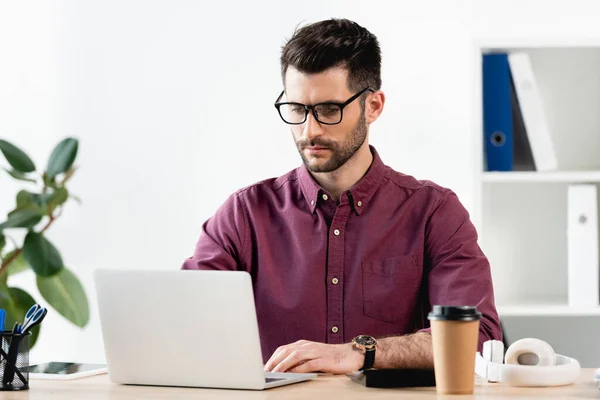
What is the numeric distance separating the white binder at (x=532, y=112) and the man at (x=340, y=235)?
2.12 feet

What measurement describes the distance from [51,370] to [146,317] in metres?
0.33

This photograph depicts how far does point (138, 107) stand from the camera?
336 cm

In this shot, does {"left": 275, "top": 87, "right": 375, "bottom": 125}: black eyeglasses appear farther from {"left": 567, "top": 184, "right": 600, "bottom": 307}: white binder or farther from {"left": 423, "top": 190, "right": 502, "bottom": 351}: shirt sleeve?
{"left": 567, "top": 184, "right": 600, "bottom": 307}: white binder

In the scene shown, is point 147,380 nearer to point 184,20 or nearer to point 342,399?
point 342,399

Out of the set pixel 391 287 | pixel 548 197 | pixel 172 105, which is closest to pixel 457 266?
pixel 391 287

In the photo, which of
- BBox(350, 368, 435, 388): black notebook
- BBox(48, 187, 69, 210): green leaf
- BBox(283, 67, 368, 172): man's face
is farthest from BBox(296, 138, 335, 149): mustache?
BBox(350, 368, 435, 388): black notebook

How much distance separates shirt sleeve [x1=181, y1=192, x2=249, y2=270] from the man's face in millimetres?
233

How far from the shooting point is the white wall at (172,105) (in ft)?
10.6

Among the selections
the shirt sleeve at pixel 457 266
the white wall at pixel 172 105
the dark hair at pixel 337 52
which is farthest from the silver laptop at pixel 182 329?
the white wall at pixel 172 105

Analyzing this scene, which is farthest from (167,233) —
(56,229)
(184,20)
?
(184,20)

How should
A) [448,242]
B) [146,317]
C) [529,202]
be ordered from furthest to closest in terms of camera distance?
[529,202] → [448,242] → [146,317]

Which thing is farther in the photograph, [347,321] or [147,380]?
[347,321]

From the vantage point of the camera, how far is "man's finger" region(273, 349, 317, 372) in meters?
1.73

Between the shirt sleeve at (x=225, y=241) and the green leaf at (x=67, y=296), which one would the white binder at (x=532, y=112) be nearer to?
the shirt sleeve at (x=225, y=241)
